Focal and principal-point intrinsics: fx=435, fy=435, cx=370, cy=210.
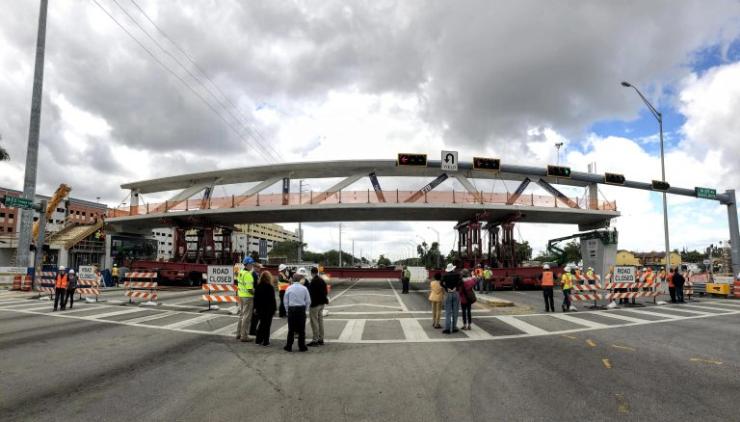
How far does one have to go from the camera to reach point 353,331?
36.1ft

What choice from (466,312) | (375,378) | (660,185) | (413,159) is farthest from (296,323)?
(660,185)

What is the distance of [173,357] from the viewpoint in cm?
775

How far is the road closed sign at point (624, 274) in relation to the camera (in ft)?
54.8

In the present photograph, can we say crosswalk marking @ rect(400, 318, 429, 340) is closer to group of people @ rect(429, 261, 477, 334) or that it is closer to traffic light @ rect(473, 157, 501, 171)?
group of people @ rect(429, 261, 477, 334)

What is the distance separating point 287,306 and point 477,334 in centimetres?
473

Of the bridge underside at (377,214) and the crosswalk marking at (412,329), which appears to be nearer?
the crosswalk marking at (412,329)

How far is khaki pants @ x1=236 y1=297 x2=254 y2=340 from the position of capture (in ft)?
31.3

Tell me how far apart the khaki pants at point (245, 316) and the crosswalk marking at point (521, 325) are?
21.6 ft

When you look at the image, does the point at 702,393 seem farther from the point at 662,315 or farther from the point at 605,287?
the point at 605,287

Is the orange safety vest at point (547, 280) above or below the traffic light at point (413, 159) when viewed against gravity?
below

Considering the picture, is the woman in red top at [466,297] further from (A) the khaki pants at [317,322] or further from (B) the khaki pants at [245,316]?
(B) the khaki pants at [245,316]

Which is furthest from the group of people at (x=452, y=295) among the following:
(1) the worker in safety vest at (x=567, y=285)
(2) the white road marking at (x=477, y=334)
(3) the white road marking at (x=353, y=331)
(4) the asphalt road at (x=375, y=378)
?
(1) the worker in safety vest at (x=567, y=285)

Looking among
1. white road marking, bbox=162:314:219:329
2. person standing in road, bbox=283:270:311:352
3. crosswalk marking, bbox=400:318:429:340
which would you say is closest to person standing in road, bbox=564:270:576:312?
crosswalk marking, bbox=400:318:429:340

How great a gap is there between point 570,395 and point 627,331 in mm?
6462
